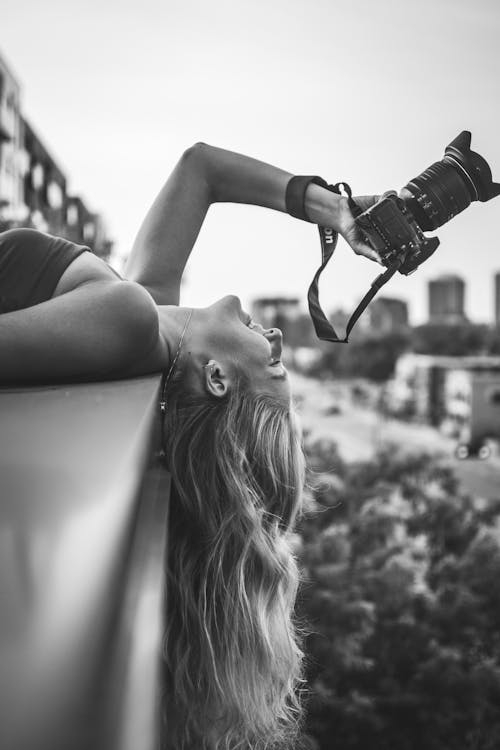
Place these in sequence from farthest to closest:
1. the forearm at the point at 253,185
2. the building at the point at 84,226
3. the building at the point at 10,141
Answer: the building at the point at 10,141, the building at the point at 84,226, the forearm at the point at 253,185

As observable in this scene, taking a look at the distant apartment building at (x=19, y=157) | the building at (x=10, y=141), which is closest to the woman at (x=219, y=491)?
the distant apartment building at (x=19, y=157)

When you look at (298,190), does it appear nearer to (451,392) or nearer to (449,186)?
(449,186)

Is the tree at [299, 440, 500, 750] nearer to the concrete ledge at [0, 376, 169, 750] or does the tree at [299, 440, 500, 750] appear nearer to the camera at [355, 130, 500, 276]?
the camera at [355, 130, 500, 276]

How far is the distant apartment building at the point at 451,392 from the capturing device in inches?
1639

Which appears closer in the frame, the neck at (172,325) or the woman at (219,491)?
the woman at (219,491)

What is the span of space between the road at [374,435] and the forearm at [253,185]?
1686 centimetres

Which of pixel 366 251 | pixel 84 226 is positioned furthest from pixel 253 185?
pixel 84 226

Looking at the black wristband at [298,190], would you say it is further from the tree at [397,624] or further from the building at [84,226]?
the tree at [397,624]

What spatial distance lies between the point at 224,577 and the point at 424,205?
3.39ft

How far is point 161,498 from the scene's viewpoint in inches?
56.3

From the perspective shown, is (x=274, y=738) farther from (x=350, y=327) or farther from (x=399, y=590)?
(x=399, y=590)

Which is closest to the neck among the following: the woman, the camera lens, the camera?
the woman

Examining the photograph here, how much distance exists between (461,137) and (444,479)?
16866 millimetres

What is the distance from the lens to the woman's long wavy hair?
176cm
